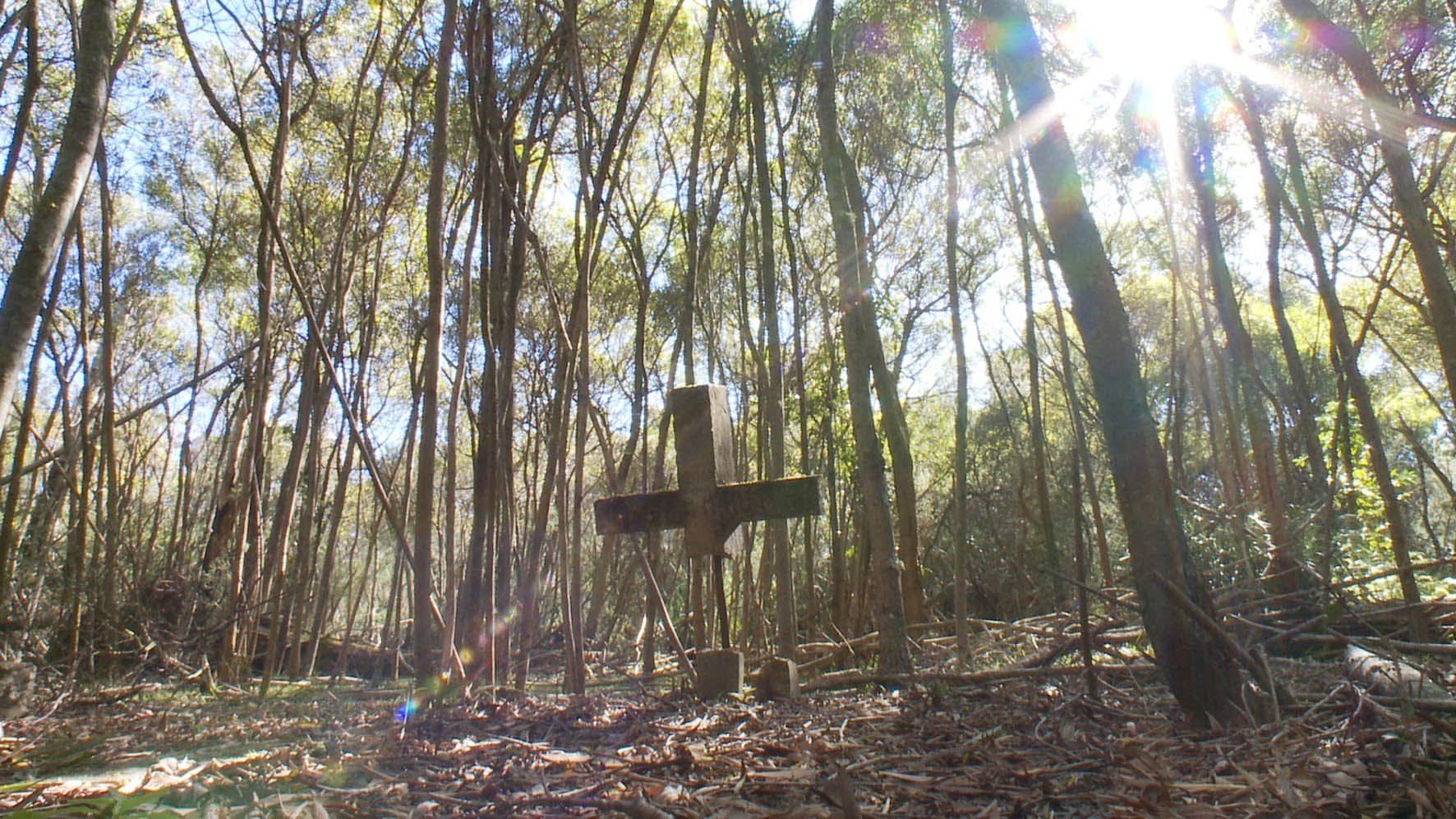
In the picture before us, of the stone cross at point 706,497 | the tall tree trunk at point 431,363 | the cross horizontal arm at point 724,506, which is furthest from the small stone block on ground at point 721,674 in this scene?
the tall tree trunk at point 431,363

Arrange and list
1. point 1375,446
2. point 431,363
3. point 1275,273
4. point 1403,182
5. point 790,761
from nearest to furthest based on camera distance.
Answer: point 790,761, point 431,363, point 1403,182, point 1375,446, point 1275,273

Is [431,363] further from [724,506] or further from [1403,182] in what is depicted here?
[1403,182]

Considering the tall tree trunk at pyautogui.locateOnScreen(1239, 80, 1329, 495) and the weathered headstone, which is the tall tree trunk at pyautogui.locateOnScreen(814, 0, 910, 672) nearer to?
the weathered headstone

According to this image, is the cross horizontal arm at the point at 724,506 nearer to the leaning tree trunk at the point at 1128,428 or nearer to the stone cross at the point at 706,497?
the stone cross at the point at 706,497

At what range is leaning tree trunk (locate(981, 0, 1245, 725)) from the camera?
6.68 ft

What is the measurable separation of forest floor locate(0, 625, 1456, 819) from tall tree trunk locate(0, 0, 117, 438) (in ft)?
3.63

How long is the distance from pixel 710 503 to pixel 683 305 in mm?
6084

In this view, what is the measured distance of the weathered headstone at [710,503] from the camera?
9.21 feet

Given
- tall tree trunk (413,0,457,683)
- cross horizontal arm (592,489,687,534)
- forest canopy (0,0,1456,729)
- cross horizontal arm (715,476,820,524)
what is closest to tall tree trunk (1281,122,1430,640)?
forest canopy (0,0,1456,729)

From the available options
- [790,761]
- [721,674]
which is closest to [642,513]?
[721,674]

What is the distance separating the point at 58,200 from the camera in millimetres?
2152

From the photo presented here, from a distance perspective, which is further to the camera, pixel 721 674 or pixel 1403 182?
pixel 1403 182

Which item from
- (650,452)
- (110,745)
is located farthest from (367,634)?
(110,745)

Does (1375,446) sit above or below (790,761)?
above
